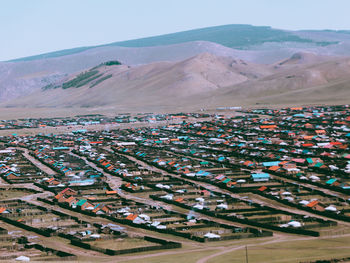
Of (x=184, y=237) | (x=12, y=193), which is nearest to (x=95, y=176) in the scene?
(x=12, y=193)

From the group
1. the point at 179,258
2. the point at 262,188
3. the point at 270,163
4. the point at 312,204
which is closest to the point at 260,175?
the point at 262,188

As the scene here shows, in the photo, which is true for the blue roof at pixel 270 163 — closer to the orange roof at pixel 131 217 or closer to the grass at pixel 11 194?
the grass at pixel 11 194

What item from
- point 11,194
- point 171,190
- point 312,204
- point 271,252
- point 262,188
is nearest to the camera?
point 271,252

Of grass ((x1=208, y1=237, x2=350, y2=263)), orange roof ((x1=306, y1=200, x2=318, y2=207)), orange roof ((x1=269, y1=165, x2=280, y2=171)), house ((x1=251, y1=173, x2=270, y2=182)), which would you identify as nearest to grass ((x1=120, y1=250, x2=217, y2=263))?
grass ((x1=208, y1=237, x2=350, y2=263))

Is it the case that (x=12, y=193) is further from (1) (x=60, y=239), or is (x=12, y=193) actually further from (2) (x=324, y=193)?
(2) (x=324, y=193)

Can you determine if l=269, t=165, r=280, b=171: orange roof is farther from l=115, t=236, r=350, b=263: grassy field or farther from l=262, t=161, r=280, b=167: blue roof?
l=115, t=236, r=350, b=263: grassy field

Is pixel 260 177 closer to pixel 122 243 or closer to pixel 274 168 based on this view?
pixel 274 168

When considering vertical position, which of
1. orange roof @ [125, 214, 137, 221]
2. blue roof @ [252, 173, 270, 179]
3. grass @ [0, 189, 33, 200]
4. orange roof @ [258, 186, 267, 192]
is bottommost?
grass @ [0, 189, 33, 200]

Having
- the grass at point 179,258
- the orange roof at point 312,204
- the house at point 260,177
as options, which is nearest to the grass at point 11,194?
the house at point 260,177
